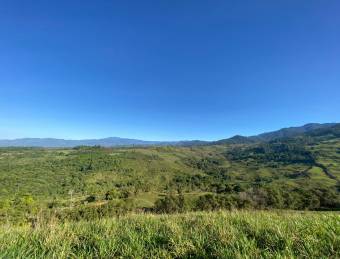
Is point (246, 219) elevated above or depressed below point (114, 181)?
above

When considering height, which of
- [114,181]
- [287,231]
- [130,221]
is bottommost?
[114,181]

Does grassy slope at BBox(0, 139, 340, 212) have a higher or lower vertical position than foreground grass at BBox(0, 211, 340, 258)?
lower

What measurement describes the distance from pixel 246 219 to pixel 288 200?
63955 mm

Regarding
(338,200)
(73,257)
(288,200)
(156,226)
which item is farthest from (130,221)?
(338,200)

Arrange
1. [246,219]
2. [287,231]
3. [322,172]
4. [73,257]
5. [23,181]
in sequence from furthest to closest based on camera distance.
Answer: [322,172], [23,181], [246,219], [287,231], [73,257]

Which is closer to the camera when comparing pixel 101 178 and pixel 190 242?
pixel 190 242

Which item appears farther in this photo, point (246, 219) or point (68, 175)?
point (68, 175)

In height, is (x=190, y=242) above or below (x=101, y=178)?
above

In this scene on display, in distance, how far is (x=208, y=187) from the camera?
12681 cm

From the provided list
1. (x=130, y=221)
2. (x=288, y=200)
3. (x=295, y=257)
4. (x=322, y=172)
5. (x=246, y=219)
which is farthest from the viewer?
(x=322, y=172)

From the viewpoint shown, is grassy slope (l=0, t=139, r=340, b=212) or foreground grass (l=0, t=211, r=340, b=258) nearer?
foreground grass (l=0, t=211, r=340, b=258)

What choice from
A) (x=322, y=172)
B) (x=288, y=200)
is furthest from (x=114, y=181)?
(x=322, y=172)

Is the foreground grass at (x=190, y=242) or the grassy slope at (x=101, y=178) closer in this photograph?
the foreground grass at (x=190, y=242)

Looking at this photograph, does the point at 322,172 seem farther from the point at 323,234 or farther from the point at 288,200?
the point at 323,234
